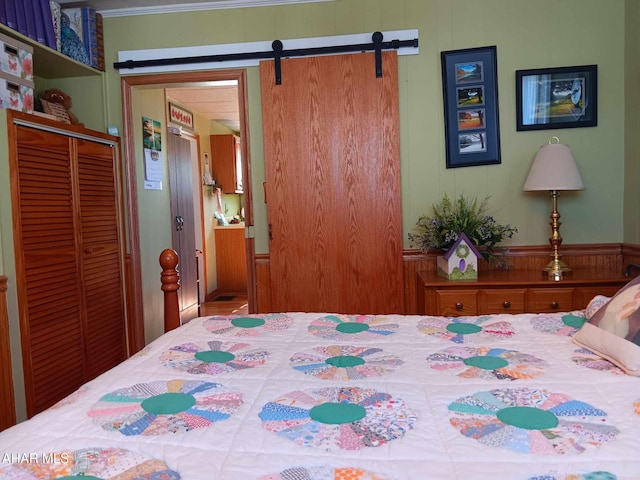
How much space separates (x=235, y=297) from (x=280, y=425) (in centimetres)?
556

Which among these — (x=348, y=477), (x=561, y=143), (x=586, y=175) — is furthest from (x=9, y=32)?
(x=586, y=175)

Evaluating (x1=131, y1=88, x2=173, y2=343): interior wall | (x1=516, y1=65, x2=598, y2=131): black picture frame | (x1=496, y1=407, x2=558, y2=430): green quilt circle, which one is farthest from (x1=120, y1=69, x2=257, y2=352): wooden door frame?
(x1=496, y1=407, x2=558, y2=430): green quilt circle

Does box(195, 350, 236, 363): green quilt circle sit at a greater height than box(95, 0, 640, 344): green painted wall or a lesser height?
lesser

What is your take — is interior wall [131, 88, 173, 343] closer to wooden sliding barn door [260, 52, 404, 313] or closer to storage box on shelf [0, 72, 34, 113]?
storage box on shelf [0, 72, 34, 113]

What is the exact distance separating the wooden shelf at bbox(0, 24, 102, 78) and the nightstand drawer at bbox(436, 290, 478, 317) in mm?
2564

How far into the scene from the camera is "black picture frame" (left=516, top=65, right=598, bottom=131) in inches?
119

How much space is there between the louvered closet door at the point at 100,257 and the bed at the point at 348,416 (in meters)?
1.70

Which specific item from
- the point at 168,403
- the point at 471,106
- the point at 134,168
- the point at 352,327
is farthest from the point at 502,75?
the point at 168,403

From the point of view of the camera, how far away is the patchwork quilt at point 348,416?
86cm

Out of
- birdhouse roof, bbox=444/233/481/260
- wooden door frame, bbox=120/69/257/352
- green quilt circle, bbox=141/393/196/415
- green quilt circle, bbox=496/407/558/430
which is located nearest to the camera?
green quilt circle, bbox=496/407/558/430

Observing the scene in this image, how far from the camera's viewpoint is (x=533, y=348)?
1477 mm

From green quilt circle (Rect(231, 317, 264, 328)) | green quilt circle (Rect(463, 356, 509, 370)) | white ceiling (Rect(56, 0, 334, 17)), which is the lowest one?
green quilt circle (Rect(463, 356, 509, 370))

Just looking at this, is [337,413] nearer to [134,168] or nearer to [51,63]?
[134,168]

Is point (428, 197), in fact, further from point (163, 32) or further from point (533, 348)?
point (163, 32)
